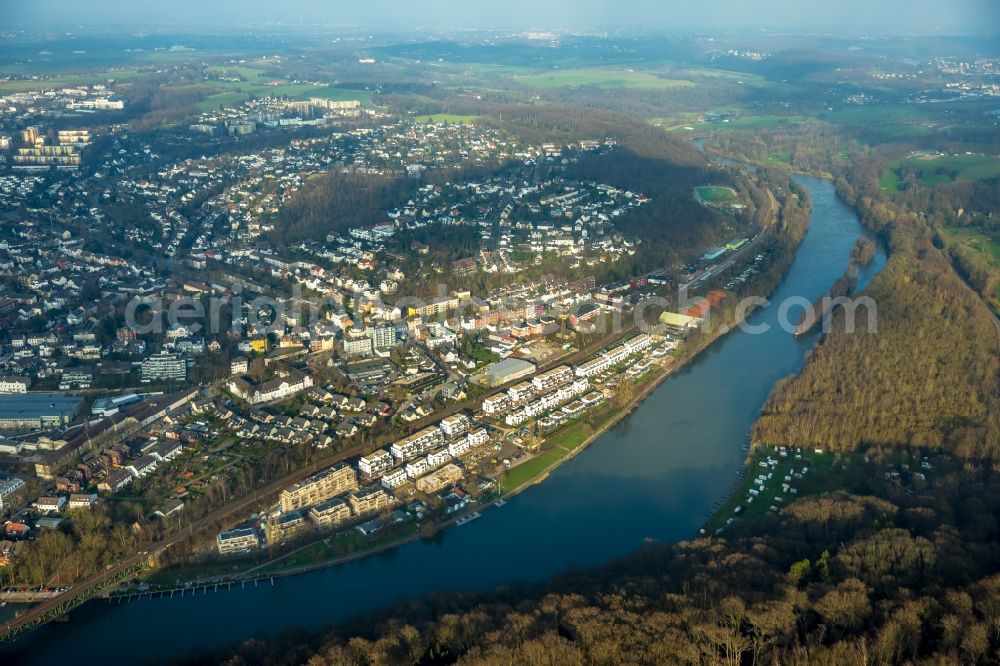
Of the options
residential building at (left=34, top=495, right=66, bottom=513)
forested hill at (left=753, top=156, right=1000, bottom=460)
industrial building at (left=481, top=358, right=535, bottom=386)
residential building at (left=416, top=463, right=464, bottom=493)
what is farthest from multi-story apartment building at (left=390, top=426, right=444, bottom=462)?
forested hill at (left=753, top=156, right=1000, bottom=460)

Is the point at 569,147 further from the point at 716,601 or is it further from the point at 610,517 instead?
the point at 716,601

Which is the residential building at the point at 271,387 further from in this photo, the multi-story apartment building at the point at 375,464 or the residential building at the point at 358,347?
the multi-story apartment building at the point at 375,464

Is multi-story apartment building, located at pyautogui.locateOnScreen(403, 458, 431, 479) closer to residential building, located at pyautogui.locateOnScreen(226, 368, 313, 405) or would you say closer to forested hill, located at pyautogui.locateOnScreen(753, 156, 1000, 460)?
residential building, located at pyautogui.locateOnScreen(226, 368, 313, 405)

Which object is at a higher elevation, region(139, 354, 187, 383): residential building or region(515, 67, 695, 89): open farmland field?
region(515, 67, 695, 89): open farmland field

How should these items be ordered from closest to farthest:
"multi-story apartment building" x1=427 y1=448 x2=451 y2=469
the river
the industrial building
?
the river
"multi-story apartment building" x1=427 y1=448 x2=451 y2=469
the industrial building

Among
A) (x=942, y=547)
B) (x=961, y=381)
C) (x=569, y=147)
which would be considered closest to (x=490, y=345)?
(x=961, y=381)

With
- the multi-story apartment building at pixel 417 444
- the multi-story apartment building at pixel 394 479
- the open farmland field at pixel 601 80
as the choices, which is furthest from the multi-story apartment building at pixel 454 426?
the open farmland field at pixel 601 80

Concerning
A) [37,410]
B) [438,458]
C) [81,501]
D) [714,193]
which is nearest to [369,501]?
[438,458]
